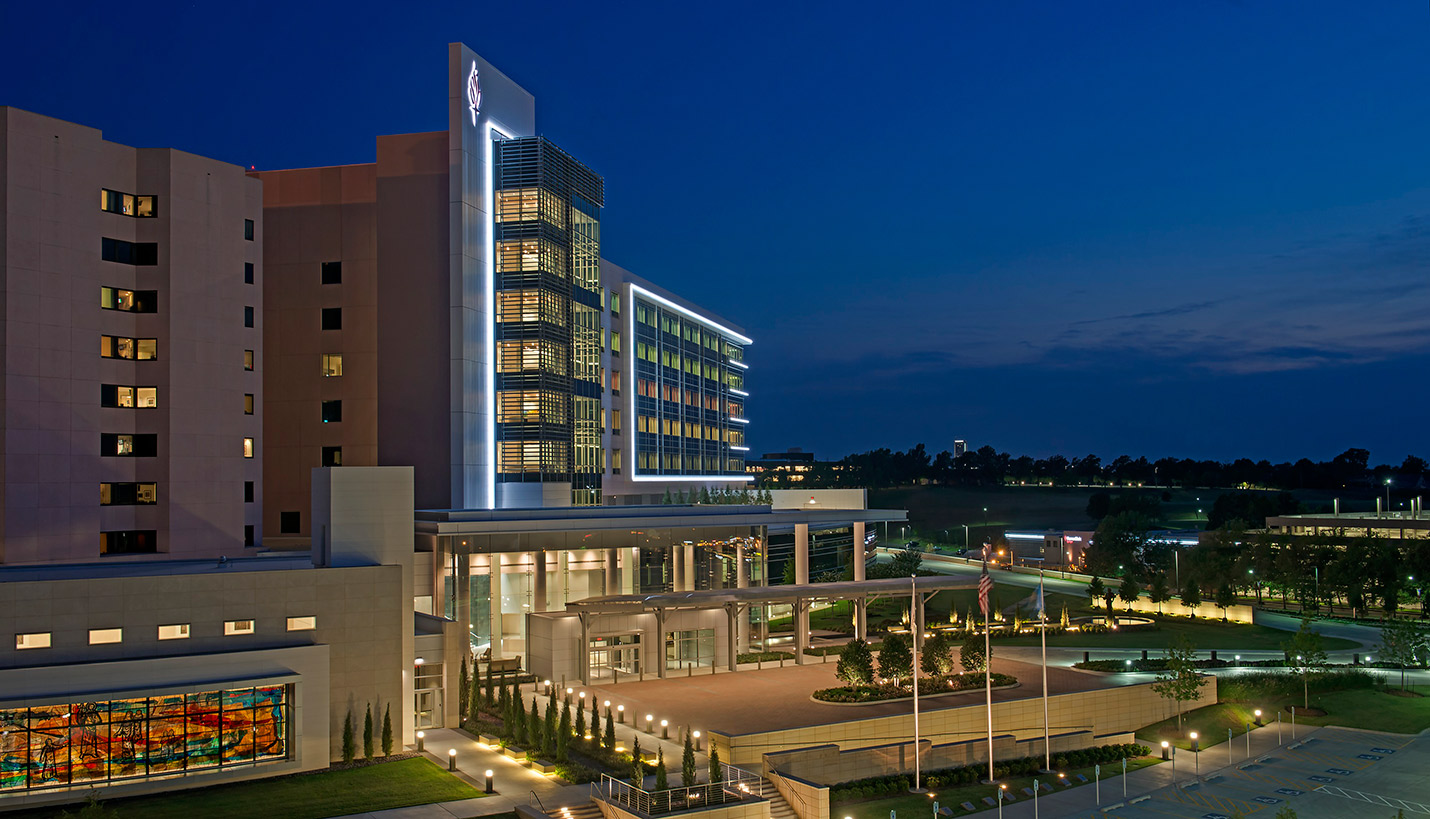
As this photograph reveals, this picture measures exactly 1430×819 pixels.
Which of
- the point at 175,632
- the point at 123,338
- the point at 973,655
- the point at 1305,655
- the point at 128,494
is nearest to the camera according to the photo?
the point at 175,632

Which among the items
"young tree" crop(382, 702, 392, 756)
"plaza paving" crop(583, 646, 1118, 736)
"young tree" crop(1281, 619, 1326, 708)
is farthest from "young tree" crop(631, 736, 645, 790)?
"young tree" crop(1281, 619, 1326, 708)

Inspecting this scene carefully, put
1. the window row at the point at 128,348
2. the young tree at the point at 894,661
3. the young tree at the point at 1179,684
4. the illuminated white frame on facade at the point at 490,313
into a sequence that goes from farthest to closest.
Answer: the illuminated white frame on facade at the point at 490,313
the window row at the point at 128,348
the young tree at the point at 1179,684
the young tree at the point at 894,661

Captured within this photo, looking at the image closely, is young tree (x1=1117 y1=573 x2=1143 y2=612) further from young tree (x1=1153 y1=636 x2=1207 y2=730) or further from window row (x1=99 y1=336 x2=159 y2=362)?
window row (x1=99 y1=336 x2=159 y2=362)

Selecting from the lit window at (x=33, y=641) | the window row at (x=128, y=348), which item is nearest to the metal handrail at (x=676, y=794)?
the lit window at (x=33, y=641)

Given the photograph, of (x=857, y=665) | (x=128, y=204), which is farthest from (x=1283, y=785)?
(x=128, y=204)

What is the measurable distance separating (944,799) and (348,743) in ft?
67.9

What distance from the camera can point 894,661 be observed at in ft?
150

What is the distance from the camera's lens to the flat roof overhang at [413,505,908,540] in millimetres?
54062

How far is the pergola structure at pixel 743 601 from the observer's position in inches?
1922

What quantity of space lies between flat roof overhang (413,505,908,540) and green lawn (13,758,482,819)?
18813 millimetres

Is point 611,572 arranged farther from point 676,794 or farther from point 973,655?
point 676,794

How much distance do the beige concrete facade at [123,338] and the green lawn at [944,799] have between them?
37045mm

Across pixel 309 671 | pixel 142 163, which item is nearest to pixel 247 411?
pixel 142 163

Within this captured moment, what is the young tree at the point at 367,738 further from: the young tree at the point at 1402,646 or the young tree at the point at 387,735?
the young tree at the point at 1402,646
